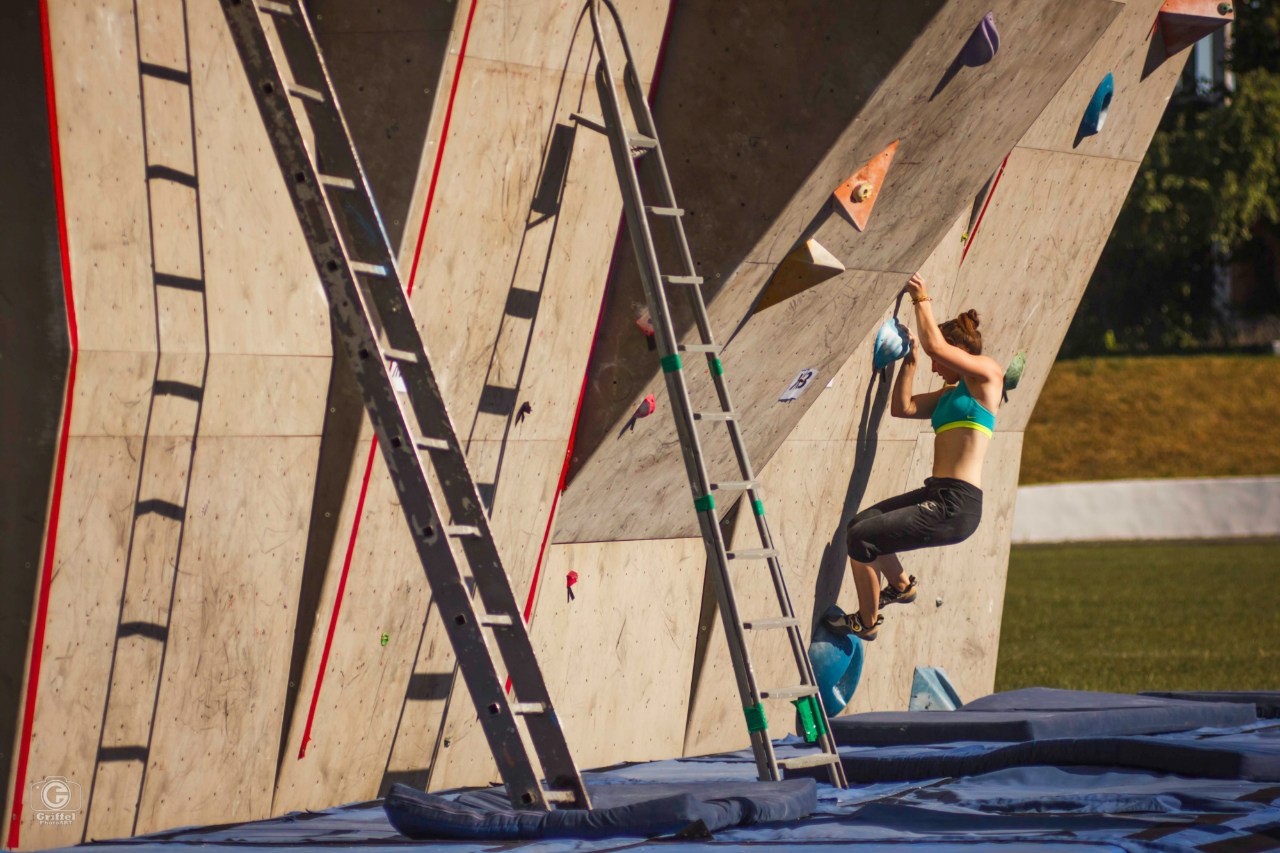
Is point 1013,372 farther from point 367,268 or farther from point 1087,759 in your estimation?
point 367,268

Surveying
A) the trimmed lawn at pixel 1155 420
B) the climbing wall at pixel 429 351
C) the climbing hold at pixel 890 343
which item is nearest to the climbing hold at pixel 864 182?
the climbing wall at pixel 429 351

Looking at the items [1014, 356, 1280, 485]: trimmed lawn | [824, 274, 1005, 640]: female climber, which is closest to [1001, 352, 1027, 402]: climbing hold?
[824, 274, 1005, 640]: female climber

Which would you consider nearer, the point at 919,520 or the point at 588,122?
the point at 588,122

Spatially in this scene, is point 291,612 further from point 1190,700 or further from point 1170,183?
point 1170,183

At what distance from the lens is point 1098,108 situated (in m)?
8.48

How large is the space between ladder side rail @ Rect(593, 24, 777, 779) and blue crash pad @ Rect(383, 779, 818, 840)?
0.59 meters

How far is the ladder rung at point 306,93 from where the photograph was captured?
5.27m

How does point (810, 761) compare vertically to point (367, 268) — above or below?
below

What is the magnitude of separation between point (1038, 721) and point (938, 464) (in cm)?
164

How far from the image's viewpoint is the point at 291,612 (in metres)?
5.83

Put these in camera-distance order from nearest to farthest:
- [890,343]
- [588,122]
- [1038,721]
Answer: [588,122], [1038,721], [890,343]

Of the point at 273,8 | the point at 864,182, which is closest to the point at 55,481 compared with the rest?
the point at 273,8

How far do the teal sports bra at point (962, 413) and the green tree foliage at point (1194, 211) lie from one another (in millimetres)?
26313

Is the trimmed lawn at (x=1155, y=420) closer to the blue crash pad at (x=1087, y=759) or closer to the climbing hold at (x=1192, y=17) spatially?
the climbing hold at (x=1192, y=17)
